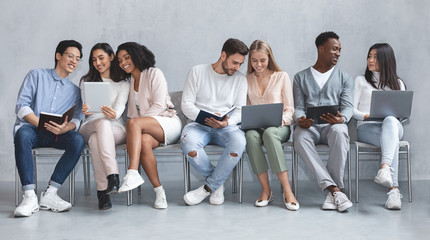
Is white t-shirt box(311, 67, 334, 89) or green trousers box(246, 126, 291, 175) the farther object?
white t-shirt box(311, 67, 334, 89)

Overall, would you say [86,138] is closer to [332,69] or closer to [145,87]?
[145,87]

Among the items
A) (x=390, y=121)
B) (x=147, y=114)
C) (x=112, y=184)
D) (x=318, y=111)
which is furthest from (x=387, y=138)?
(x=112, y=184)

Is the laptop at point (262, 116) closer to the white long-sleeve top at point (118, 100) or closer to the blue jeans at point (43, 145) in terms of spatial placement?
the white long-sleeve top at point (118, 100)

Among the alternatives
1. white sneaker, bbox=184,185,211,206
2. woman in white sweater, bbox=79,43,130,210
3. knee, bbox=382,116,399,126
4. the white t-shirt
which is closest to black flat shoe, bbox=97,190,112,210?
woman in white sweater, bbox=79,43,130,210

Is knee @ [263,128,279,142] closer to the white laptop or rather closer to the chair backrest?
the chair backrest

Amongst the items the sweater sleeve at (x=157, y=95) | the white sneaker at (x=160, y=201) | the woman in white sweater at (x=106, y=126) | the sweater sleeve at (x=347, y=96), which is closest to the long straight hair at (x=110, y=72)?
the woman in white sweater at (x=106, y=126)

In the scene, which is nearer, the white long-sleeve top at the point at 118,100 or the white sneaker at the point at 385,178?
the white sneaker at the point at 385,178

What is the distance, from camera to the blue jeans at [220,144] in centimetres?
306

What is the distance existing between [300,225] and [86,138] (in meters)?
1.59

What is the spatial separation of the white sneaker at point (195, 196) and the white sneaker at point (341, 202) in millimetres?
866

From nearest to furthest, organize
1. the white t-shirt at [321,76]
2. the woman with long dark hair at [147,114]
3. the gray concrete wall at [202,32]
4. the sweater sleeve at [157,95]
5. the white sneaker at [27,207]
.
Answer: the white sneaker at [27,207] → the woman with long dark hair at [147,114] → the sweater sleeve at [157,95] → the white t-shirt at [321,76] → the gray concrete wall at [202,32]

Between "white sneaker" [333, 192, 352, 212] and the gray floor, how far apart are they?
Answer: 0.04 meters

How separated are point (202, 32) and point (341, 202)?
2036 millimetres

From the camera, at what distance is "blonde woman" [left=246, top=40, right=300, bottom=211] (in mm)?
3045
